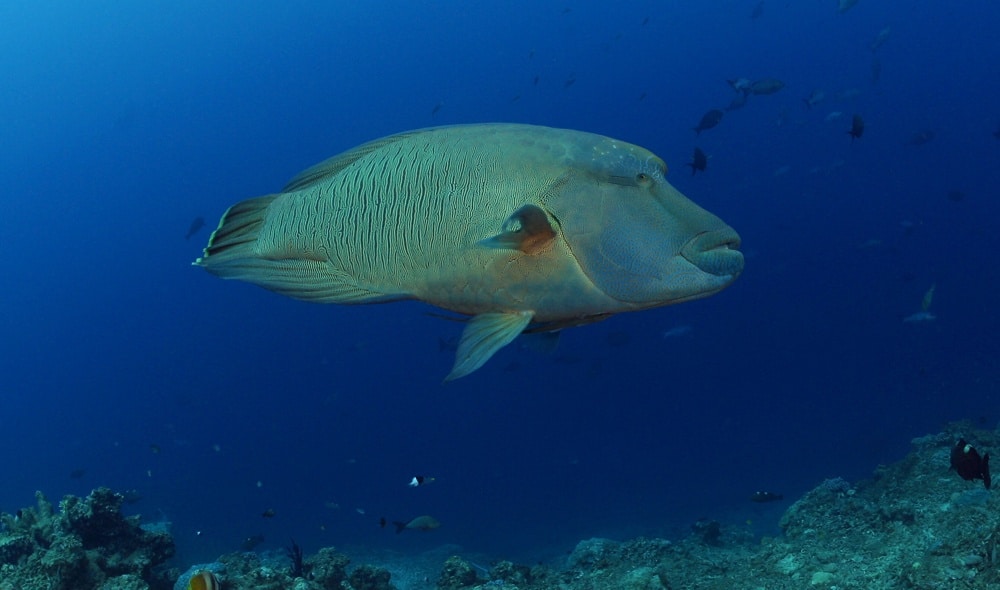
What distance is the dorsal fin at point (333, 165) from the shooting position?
92.7 inches

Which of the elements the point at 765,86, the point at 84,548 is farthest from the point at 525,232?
the point at 765,86

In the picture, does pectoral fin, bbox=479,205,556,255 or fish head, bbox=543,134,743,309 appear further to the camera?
fish head, bbox=543,134,743,309

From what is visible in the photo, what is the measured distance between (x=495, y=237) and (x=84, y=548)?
566 centimetres

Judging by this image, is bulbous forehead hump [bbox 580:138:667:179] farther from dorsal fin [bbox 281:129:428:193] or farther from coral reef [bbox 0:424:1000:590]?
coral reef [bbox 0:424:1000:590]

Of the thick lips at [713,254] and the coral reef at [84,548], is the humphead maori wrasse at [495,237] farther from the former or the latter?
the coral reef at [84,548]

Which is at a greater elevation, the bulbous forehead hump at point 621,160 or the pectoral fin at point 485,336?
the bulbous forehead hump at point 621,160

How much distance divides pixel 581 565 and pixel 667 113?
77.9 m

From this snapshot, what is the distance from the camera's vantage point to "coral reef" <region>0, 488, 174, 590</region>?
4.70 m

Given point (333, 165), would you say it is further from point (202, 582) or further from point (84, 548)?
point (84, 548)

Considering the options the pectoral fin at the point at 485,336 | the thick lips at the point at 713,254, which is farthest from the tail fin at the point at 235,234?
the thick lips at the point at 713,254

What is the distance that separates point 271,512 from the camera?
11359mm

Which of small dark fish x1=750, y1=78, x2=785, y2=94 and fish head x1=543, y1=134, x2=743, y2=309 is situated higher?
small dark fish x1=750, y1=78, x2=785, y2=94

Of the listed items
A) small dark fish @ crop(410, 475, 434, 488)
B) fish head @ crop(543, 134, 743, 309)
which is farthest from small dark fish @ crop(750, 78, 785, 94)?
fish head @ crop(543, 134, 743, 309)

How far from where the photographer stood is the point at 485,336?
202 cm
